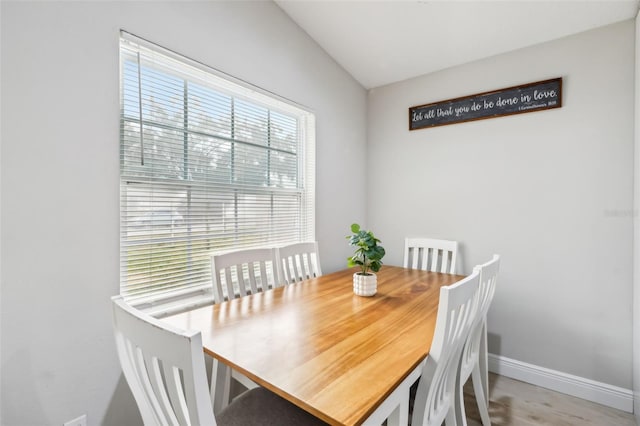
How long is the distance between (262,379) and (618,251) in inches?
93.3

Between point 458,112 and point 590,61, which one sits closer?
point 590,61

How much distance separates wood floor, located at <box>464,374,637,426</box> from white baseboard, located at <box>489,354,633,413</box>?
0.04m

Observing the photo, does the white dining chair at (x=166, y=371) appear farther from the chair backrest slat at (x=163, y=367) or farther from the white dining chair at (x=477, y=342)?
the white dining chair at (x=477, y=342)

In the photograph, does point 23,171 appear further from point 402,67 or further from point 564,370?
point 564,370

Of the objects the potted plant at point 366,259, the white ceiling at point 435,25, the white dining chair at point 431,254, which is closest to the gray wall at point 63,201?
the white ceiling at point 435,25

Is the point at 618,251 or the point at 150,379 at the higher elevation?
the point at 618,251

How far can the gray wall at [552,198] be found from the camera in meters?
1.96

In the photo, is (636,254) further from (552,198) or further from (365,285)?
(365,285)

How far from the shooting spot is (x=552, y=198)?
85.0 inches

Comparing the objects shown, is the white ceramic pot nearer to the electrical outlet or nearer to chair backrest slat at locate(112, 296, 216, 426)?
chair backrest slat at locate(112, 296, 216, 426)

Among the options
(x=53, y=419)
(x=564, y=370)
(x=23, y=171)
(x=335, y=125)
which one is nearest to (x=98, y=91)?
(x=23, y=171)

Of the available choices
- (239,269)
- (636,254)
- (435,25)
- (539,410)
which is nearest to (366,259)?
(239,269)

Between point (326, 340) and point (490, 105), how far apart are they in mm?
2276

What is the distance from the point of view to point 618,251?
195 centimetres
